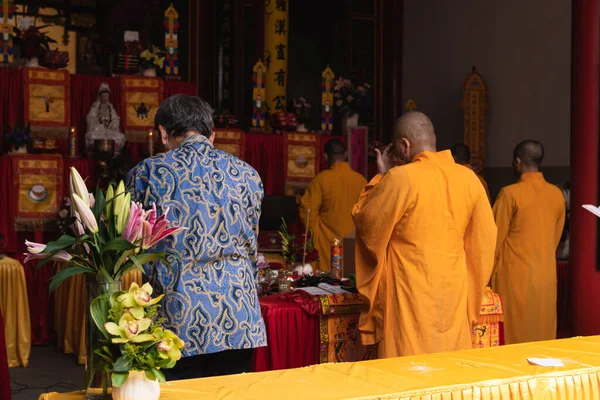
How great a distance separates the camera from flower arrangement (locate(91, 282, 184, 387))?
4.70 ft

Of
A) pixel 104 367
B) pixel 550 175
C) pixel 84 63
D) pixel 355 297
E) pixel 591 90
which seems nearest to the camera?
pixel 104 367

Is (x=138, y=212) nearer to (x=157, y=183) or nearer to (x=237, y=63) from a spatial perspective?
(x=157, y=183)

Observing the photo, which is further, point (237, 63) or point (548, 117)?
point (237, 63)

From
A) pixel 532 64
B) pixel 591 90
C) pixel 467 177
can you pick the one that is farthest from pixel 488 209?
pixel 532 64

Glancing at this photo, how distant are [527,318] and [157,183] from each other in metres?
3.29

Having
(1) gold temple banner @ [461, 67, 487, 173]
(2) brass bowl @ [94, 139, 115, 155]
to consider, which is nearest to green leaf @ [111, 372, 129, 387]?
(2) brass bowl @ [94, 139, 115, 155]

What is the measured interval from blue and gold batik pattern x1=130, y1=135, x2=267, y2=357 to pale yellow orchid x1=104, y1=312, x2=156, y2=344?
608mm

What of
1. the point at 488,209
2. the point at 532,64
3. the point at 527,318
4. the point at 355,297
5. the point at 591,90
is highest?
the point at 532,64

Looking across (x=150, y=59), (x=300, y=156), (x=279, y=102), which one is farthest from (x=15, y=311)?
(x=279, y=102)

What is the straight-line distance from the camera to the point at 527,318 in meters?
4.76

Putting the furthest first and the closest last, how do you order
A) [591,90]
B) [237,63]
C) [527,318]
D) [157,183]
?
[237,63] < [527,318] < [591,90] < [157,183]

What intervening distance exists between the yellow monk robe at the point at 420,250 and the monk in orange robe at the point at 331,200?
3.05m

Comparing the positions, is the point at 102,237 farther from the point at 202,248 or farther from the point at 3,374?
the point at 3,374

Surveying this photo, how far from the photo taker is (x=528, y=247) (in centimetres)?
466
